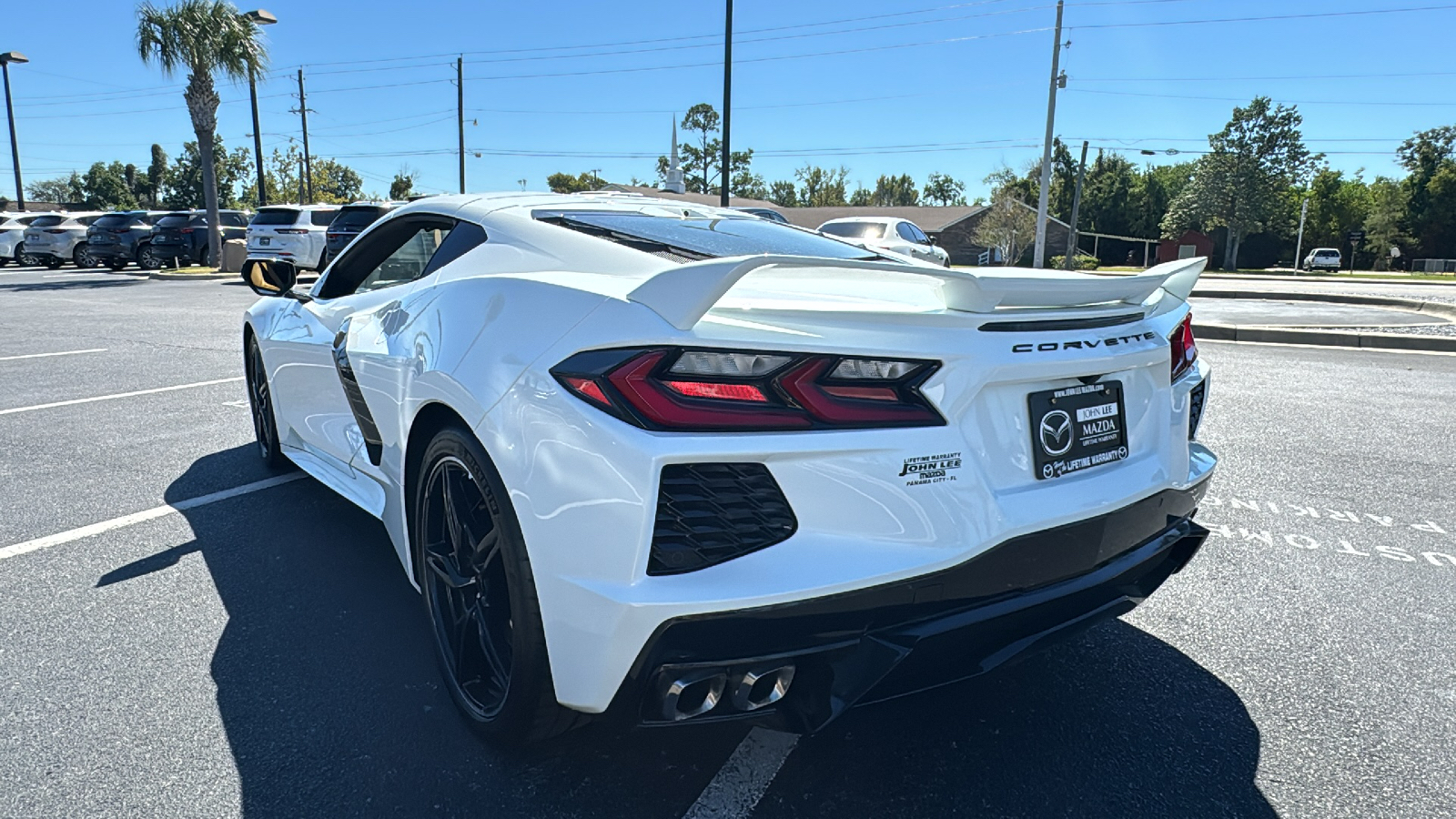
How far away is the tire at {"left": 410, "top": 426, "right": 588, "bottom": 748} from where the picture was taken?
6.50 ft

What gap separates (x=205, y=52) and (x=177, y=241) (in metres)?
4.88

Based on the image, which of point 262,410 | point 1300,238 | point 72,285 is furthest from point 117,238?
point 1300,238

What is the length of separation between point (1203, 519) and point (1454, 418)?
353 cm

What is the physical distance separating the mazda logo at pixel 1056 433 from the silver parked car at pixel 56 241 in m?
29.5

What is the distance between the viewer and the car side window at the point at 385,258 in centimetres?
328

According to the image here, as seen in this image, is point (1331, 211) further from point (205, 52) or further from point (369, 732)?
point (369, 732)

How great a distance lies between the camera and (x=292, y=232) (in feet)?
63.8

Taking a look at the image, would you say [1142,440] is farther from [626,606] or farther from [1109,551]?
[626,606]

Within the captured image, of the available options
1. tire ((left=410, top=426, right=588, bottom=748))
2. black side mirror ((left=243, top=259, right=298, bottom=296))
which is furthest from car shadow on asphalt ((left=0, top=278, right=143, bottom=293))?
tire ((left=410, top=426, right=588, bottom=748))

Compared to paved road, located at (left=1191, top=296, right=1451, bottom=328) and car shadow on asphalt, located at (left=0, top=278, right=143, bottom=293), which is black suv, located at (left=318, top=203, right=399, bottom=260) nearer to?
car shadow on asphalt, located at (left=0, top=278, right=143, bottom=293)

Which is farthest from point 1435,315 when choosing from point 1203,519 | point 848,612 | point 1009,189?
point 1009,189

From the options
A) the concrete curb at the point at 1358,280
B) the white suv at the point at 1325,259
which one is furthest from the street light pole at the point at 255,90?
the white suv at the point at 1325,259

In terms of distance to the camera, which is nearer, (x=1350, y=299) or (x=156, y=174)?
(x=1350, y=299)

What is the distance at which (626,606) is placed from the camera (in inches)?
67.8
